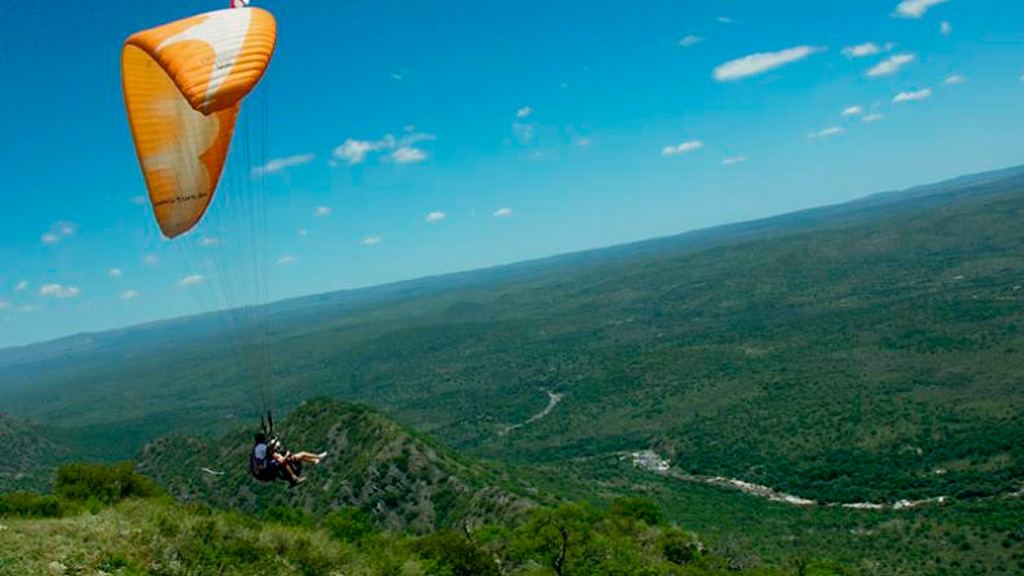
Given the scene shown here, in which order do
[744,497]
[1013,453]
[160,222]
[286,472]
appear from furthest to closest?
[744,497], [1013,453], [286,472], [160,222]

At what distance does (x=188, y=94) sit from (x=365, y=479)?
36.6 metres

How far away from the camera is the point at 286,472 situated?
14500 millimetres

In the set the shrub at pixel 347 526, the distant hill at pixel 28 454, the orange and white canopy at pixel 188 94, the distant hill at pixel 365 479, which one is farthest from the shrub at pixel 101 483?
the distant hill at pixel 28 454

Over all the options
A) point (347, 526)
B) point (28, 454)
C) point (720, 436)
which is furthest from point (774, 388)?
point (28, 454)

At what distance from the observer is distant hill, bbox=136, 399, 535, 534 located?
132 feet

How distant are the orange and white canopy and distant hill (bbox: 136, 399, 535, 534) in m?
28.0

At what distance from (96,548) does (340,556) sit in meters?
6.80

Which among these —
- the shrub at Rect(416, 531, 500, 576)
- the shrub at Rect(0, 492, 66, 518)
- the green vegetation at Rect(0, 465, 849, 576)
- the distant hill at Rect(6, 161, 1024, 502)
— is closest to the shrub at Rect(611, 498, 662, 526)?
the green vegetation at Rect(0, 465, 849, 576)

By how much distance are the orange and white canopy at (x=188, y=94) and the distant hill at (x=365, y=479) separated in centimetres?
2799

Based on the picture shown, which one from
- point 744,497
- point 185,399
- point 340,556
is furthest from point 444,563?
point 185,399

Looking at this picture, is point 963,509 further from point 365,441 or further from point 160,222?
point 160,222

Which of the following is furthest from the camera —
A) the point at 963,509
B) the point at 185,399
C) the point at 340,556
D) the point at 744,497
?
the point at 185,399

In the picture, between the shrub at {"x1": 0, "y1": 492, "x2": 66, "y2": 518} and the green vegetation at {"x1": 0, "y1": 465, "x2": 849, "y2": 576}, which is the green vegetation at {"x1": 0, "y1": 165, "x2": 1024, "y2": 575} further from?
the green vegetation at {"x1": 0, "y1": 465, "x2": 849, "y2": 576}

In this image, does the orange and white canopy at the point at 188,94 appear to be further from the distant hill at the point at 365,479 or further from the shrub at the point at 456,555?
the distant hill at the point at 365,479
